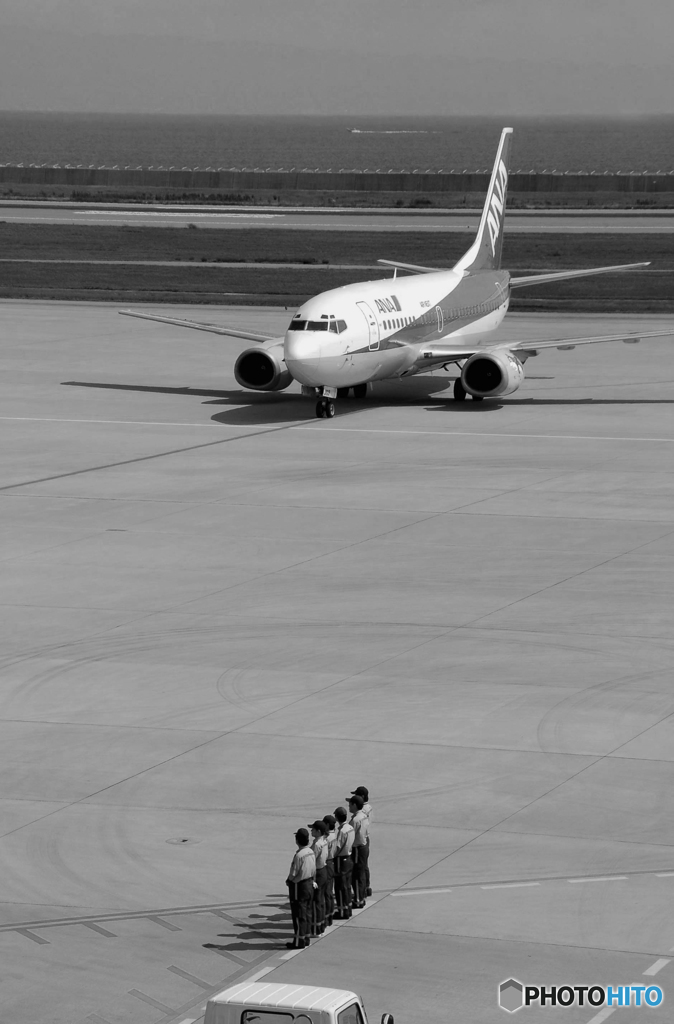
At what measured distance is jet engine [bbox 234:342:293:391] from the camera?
168ft

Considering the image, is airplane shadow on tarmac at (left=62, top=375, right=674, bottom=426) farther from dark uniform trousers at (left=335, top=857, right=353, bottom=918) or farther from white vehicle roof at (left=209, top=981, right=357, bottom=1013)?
white vehicle roof at (left=209, top=981, right=357, bottom=1013)

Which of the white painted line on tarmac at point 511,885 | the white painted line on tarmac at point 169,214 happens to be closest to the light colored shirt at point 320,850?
the white painted line on tarmac at point 511,885

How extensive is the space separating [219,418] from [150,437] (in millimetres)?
3810

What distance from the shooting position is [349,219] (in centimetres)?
12850

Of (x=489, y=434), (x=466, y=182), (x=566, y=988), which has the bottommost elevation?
(x=566, y=988)

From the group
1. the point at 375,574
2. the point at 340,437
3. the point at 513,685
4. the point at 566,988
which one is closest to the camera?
the point at 566,988

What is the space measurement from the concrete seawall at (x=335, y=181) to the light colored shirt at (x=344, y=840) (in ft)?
474

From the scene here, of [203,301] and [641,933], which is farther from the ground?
[203,301]

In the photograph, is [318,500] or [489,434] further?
[489,434]

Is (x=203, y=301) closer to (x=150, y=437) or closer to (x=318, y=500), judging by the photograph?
(x=150, y=437)

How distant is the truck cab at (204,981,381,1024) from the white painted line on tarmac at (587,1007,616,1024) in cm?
288

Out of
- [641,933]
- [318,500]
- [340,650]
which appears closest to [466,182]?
[318,500]

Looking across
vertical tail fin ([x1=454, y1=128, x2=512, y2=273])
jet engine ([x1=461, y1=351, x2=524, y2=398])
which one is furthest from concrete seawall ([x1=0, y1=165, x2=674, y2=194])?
jet engine ([x1=461, y1=351, x2=524, y2=398])

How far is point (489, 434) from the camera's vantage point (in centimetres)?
4712
